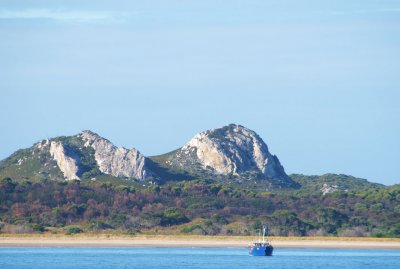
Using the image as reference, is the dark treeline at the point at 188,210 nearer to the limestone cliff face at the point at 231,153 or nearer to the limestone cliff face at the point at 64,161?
the limestone cliff face at the point at 64,161

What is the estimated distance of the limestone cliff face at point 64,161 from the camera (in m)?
164

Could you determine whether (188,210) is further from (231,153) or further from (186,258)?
(186,258)

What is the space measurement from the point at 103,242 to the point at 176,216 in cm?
1676

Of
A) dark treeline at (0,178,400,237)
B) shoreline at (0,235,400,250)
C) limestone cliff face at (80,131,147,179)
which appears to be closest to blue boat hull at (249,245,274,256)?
shoreline at (0,235,400,250)

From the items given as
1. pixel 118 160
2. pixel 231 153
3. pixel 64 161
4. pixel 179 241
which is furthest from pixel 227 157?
pixel 179 241

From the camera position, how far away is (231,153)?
173 metres

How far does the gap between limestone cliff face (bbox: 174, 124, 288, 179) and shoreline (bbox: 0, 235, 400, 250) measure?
5005cm

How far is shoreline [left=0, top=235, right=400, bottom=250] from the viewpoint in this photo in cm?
11381

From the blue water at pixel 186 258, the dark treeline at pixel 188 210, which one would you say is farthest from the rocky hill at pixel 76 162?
the blue water at pixel 186 258

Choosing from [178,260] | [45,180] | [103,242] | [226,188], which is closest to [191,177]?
[226,188]

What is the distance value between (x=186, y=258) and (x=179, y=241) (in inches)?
776

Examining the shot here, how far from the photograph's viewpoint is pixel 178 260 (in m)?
95.4

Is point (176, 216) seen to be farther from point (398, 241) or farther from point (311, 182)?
point (311, 182)

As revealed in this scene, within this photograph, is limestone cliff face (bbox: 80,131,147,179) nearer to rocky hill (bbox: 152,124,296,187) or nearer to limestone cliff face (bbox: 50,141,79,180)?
limestone cliff face (bbox: 50,141,79,180)
